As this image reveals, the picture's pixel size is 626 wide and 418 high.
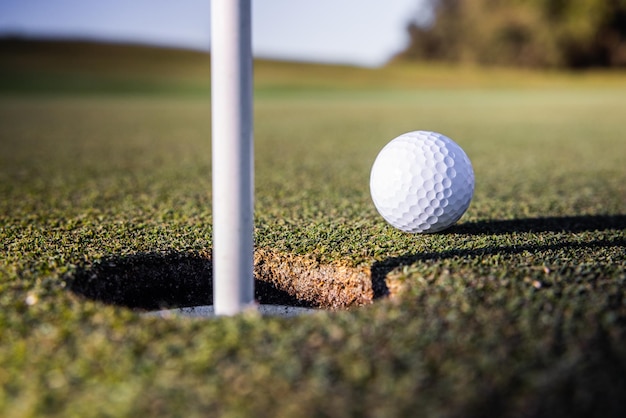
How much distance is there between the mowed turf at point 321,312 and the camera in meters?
1.66

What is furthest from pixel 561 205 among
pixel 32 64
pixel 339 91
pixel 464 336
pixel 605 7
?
pixel 605 7

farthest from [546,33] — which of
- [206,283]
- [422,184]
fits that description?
[206,283]

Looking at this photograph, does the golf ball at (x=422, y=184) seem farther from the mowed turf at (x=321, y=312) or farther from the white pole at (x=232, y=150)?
the white pole at (x=232, y=150)

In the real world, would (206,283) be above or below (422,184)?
below

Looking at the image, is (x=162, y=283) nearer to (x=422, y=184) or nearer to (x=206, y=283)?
(x=206, y=283)

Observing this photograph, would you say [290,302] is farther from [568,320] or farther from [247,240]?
[568,320]

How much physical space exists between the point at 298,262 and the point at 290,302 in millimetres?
201

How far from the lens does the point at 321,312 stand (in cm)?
210

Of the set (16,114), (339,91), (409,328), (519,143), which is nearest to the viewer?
(409,328)

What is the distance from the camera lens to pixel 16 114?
46.6 feet

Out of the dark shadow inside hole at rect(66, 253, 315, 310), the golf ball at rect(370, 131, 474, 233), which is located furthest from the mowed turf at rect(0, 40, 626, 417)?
the golf ball at rect(370, 131, 474, 233)

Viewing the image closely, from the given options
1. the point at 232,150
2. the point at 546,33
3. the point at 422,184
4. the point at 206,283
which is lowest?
the point at 206,283

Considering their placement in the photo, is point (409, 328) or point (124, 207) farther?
point (124, 207)

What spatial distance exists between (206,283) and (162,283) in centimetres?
21
